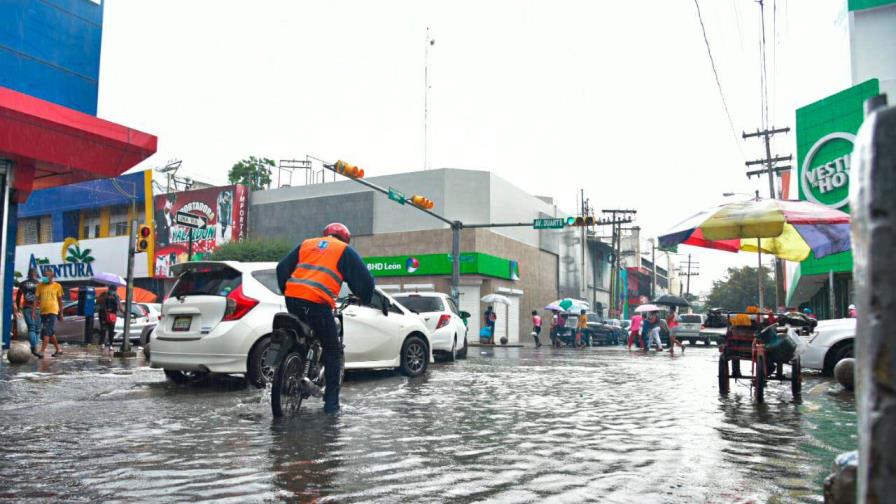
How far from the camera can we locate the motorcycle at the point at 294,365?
245 inches

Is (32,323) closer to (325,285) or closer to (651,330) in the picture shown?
(325,285)

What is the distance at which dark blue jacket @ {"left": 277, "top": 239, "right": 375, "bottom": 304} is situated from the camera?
649cm

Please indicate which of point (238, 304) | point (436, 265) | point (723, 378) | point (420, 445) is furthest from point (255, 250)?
point (420, 445)

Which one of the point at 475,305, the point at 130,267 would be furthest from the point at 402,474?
the point at 475,305

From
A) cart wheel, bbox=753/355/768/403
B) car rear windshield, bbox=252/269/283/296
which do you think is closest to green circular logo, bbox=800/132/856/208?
cart wheel, bbox=753/355/768/403

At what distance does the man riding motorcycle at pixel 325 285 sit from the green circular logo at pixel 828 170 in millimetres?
20008

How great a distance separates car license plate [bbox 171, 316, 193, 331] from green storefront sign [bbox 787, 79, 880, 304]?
63.7 feet

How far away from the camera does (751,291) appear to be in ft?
247

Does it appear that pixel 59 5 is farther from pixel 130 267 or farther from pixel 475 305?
pixel 475 305

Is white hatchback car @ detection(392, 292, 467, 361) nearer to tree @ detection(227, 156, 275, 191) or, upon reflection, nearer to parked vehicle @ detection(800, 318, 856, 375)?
parked vehicle @ detection(800, 318, 856, 375)

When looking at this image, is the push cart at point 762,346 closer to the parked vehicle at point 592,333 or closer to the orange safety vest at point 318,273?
the orange safety vest at point 318,273

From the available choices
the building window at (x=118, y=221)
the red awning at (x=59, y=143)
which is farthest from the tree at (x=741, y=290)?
the red awning at (x=59, y=143)

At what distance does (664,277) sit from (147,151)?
92855 millimetres

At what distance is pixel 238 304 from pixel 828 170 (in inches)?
826
